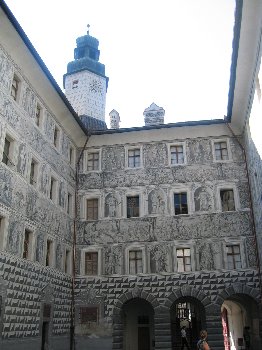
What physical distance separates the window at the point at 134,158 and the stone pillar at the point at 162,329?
20.6ft

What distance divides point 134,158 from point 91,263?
16.7ft

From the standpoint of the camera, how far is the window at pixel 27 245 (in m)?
12.9

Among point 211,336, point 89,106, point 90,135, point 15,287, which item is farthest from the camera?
point 89,106

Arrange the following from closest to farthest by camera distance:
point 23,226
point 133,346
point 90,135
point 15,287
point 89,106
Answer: point 15,287 → point 23,226 → point 133,346 → point 90,135 → point 89,106

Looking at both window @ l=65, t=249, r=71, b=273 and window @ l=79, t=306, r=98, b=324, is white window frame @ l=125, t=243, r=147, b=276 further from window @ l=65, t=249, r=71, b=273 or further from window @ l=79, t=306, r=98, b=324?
window @ l=65, t=249, r=71, b=273

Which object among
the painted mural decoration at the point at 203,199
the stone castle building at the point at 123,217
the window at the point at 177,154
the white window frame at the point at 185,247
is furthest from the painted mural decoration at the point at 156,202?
the window at the point at 177,154

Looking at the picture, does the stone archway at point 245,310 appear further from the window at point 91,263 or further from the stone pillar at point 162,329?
the window at point 91,263

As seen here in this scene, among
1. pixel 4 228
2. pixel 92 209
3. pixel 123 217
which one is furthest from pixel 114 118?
pixel 4 228

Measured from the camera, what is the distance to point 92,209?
17828 millimetres

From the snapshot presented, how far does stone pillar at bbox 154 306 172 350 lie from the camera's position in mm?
15094

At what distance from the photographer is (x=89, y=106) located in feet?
92.7

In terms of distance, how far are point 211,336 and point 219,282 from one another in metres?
2.01

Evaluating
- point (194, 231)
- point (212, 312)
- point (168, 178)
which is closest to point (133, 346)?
point (212, 312)

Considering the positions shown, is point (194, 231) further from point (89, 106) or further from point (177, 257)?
point (89, 106)
